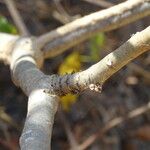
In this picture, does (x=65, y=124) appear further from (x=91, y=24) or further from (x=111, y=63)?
(x=111, y=63)

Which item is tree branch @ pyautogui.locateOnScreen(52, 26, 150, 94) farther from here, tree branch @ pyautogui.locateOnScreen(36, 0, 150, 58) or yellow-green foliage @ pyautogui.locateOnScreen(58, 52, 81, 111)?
yellow-green foliage @ pyautogui.locateOnScreen(58, 52, 81, 111)

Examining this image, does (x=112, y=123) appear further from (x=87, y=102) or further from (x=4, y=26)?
(x=4, y=26)

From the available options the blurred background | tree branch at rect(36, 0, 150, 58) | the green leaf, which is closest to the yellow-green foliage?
the blurred background

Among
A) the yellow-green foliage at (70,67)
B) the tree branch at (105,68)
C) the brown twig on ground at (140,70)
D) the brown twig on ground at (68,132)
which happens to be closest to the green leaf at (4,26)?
the yellow-green foliage at (70,67)

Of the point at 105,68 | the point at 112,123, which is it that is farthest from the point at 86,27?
the point at 112,123

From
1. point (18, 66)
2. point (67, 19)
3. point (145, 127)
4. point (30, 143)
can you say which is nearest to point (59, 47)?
point (18, 66)

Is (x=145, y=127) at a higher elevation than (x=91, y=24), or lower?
lower

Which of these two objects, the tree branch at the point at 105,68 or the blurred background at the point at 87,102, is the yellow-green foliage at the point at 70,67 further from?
the tree branch at the point at 105,68
